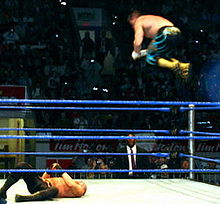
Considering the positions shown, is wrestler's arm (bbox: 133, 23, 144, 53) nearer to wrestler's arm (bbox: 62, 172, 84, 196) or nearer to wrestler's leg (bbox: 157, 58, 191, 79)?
wrestler's leg (bbox: 157, 58, 191, 79)

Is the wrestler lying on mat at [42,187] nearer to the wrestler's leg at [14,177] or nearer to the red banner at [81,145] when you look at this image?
the wrestler's leg at [14,177]

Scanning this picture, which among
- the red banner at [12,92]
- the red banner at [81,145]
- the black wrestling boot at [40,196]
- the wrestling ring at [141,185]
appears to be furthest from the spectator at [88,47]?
the black wrestling boot at [40,196]

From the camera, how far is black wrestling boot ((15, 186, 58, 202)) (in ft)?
6.91

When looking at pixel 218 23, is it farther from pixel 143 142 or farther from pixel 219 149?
pixel 143 142

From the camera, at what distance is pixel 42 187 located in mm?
2188

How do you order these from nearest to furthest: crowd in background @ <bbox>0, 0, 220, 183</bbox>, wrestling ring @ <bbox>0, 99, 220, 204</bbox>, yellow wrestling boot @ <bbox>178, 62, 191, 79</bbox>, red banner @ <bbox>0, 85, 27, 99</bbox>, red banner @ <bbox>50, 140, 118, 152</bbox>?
wrestling ring @ <bbox>0, 99, 220, 204</bbox>, yellow wrestling boot @ <bbox>178, 62, 191, 79</bbox>, red banner @ <bbox>0, 85, 27, 99</bbox>, red banner @ <bbox>50, 140, 118, 152</bbox>, crowd in background @ <bbox>0, 0, 220, 183</bbox>

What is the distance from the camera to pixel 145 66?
8195 millimetres

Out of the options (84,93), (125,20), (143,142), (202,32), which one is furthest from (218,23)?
(143,142)

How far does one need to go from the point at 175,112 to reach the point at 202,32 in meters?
6.90

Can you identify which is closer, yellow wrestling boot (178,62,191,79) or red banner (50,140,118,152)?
yellow wrestling boot (178,62,191,79)

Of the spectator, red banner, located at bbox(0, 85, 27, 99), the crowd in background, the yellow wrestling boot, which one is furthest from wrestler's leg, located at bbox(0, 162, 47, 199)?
the spectator

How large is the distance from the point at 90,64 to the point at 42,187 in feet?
19.2

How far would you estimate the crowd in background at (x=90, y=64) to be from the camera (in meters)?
7.04

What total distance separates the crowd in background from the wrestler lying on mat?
4.09m
